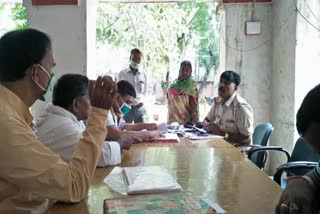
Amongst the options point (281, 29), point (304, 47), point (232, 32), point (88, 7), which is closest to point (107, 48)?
point (88, 7)

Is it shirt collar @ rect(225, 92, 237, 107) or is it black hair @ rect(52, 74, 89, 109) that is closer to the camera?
black hair @ rect(52, 74, 89, 109)

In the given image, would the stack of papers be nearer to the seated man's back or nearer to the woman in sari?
the seated man's back

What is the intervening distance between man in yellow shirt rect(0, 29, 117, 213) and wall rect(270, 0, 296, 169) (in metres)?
3.06

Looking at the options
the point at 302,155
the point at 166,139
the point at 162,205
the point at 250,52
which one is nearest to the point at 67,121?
the point at 162,205

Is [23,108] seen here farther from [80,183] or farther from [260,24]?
[260,24]

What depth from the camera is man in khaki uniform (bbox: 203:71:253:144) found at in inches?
136

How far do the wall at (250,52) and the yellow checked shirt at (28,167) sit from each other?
361cm

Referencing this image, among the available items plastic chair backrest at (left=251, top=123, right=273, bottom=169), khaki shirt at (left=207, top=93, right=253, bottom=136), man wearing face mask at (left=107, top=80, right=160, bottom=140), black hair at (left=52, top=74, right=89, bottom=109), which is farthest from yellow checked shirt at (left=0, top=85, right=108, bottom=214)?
khaki shirt at (left=207, top=93, right=253, bottom=136)

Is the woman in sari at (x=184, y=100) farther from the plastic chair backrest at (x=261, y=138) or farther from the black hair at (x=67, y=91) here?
the black hair at (x=67, y=91)

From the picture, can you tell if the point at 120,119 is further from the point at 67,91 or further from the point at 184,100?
the point at 67,91

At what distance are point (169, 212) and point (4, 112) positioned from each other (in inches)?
24.7

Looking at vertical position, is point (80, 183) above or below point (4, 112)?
below

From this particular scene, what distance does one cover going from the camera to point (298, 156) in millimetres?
2723

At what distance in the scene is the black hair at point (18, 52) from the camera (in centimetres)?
130
